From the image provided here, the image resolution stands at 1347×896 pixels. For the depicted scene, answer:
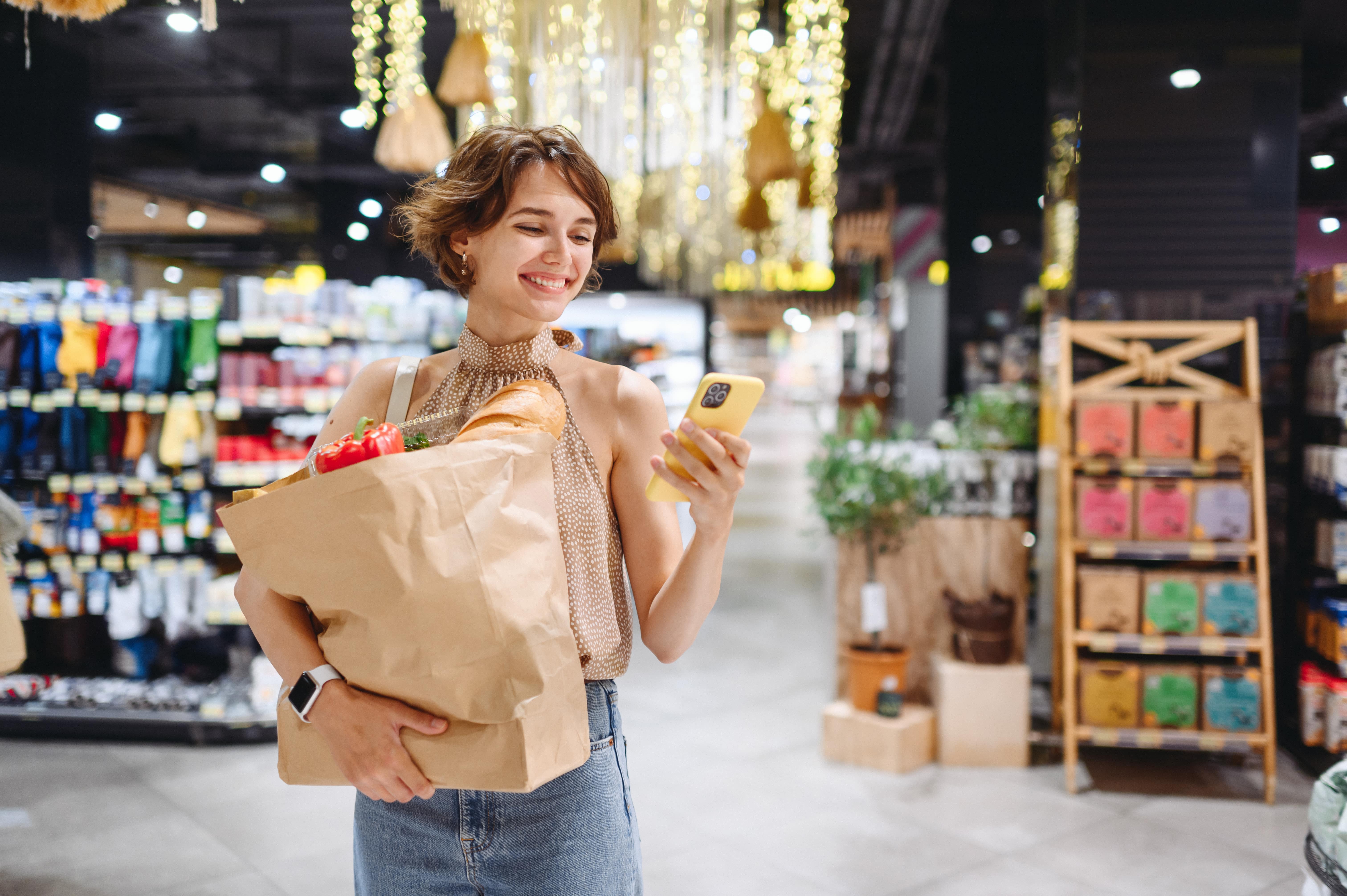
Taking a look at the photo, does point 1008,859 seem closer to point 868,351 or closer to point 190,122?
point 190,122

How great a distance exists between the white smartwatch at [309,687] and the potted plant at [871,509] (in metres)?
3.16

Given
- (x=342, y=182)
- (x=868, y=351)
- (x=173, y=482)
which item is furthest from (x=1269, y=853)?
(x=868, y=351)

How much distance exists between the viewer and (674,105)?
4090 millimetres

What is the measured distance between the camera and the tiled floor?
2.92 meters

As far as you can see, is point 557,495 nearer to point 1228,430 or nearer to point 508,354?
point 508,354

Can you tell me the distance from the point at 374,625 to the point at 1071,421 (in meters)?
3.51

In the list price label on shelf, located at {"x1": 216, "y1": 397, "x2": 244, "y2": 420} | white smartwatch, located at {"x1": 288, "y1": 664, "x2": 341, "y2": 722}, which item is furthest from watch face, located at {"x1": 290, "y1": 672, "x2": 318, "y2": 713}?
price label on shelf, located at {"x1": 216, "y1": 397, "x2": 244, "y2": 420}

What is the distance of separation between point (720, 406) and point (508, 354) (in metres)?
0.31

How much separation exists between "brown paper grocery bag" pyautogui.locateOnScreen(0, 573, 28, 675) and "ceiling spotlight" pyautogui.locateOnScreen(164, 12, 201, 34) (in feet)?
12.3

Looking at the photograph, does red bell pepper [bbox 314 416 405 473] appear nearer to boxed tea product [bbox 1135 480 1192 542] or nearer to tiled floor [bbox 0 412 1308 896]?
tiled floor [bbox 0 412 1308 896]

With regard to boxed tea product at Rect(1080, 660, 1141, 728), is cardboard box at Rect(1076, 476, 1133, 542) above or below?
above

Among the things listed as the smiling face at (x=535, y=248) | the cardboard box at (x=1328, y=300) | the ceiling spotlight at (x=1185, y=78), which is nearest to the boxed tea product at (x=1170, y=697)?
the cardboard box at (x=1328, y=300)

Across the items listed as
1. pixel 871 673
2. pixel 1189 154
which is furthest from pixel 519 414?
pixel 1189 154

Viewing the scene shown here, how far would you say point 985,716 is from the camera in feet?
12.6
